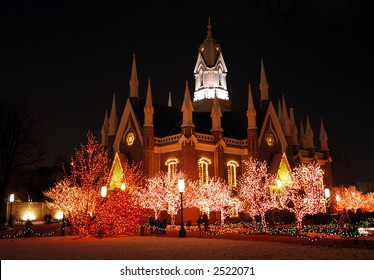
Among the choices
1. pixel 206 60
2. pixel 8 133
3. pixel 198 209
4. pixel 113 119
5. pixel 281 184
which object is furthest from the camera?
pixel 206 60

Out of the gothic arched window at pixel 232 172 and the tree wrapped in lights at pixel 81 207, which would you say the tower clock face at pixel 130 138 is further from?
the tree wrapped in lights at pixel 81 207

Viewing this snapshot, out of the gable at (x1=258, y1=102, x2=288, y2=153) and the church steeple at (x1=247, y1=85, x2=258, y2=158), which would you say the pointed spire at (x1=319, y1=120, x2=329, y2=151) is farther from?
the church steeple at (x1=247, y1=85, x2=258, y2=158)

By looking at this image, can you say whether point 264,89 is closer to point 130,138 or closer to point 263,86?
point 263,86

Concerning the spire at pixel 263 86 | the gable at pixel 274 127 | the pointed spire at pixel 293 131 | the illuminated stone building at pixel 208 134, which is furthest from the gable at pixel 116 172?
the pointed spire at pixel 293 131

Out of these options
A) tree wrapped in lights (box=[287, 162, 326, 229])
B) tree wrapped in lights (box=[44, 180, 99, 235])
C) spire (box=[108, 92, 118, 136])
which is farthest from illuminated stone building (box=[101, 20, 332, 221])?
tree wrapped in lights (box=[44, 180, 99, 235])

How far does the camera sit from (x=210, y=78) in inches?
2566

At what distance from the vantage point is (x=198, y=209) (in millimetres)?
45406

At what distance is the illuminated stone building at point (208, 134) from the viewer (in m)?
47.8

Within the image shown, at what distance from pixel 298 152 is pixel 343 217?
32.8m

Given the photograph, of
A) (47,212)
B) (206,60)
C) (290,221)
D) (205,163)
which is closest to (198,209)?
(205,163)

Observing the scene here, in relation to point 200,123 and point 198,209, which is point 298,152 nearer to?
point 200,123

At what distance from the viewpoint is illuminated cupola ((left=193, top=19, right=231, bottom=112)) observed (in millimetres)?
64688

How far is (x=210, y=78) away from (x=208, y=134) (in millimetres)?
17929

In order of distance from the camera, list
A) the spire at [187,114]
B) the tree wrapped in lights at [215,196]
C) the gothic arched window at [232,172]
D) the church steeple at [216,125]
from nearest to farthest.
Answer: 1. the tree wrapped in lights at [215,196]
2. the spire at [187,114]
3. the church steeple at [216,125]
4. the gothic arched window at [232,172]
